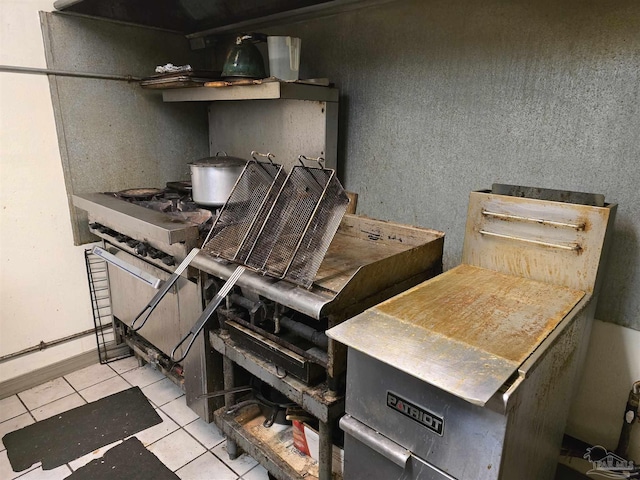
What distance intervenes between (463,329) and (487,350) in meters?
0.10

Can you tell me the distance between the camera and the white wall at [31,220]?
6.72 feet

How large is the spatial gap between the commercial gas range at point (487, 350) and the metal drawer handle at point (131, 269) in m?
1.14

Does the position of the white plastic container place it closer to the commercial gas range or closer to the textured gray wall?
the textured gray wall

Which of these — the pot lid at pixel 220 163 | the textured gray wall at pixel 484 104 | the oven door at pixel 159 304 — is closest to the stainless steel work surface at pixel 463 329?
the textured gray wall at pixel 484 104

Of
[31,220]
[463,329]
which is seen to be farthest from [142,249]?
[463,329]

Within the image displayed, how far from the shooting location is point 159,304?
202 cm

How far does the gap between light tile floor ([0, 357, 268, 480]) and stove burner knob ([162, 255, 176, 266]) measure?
851mm

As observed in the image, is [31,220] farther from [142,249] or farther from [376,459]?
[376,459]

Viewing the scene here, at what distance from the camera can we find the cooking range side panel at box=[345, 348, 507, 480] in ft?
2.89

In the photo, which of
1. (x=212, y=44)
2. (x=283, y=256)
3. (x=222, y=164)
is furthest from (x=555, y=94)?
(x=212, y=44)

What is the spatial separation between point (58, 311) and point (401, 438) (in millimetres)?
2182

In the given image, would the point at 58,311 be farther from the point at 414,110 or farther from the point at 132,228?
the point at 414,110

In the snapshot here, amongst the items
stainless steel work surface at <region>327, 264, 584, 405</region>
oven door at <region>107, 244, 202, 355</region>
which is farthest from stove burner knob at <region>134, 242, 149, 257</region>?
stainless steel work surface at <region>327, 264, 584, 405</region>

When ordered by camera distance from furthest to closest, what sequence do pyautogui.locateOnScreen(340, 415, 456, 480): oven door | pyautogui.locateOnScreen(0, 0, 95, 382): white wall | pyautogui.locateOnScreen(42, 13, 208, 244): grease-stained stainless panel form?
pyautogui.locateOnScreen(42, 13, 208, 244): grease-stained stainless panel < pyautogui.locateOnScreen(0, 0, 95, 382): white wall < pyautogui.locateOnScreen(340, 415, 456, 480): oven door
